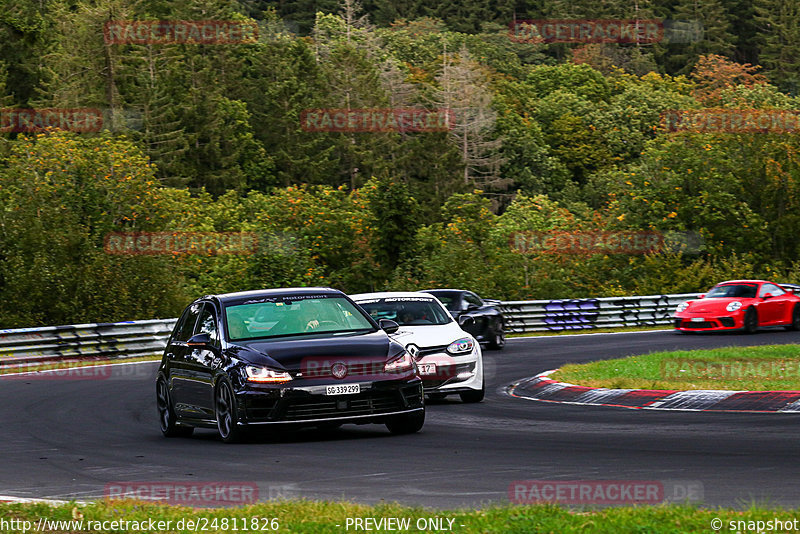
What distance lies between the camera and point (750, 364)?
68.5 ft

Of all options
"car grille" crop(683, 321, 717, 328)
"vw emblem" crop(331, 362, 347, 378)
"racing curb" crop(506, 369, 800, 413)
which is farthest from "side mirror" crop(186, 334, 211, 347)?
"car grille" crop(683, 321, 717, 328)

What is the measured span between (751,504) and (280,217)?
151 ft

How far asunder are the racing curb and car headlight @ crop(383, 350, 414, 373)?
4.16m

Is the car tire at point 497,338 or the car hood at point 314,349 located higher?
the car hood at point 314,349

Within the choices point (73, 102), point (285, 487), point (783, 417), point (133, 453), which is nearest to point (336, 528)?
point (285, 487)

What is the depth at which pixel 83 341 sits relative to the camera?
102 feet

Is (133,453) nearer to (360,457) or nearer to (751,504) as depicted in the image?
(360,457)

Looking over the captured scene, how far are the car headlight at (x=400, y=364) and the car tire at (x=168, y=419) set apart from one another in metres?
2.74

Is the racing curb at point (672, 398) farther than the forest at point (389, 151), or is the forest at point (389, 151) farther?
the forest at point (389, 151)

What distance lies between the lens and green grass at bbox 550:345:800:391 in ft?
57.0

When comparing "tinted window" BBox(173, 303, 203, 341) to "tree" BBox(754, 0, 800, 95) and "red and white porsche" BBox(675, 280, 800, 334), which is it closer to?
"red and white porsche" BBox(675, 280, 800, 334)

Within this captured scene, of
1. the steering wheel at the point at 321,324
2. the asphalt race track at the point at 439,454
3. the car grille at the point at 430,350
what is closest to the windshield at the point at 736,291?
the asphalt race track at the point at 439,454

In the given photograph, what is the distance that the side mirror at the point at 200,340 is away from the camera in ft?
45.2

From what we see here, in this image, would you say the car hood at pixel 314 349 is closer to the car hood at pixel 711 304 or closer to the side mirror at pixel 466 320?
the side mirror at pixel 466 320
